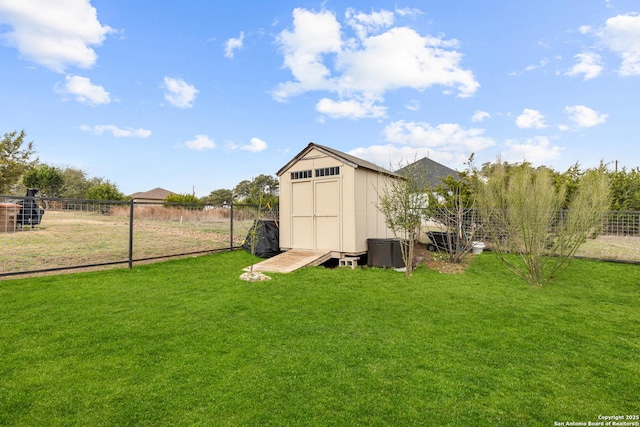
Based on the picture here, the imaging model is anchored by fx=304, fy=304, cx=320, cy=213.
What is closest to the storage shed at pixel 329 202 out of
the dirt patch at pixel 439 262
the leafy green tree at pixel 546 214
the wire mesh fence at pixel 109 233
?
the wire mesh fence at pixel 109 233

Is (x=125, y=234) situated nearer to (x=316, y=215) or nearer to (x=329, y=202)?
(x=316, y=215)

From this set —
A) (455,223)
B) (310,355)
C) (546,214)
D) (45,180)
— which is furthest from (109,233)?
(45,180)

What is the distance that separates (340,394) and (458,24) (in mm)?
9783

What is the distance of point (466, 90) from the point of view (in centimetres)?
977

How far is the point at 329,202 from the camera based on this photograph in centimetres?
771

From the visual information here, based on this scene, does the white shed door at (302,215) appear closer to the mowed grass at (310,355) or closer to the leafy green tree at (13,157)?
the mowed grass at (310,355)

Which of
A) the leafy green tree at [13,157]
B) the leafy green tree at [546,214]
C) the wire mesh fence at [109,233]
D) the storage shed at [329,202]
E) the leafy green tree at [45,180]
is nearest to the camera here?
the leafy green tree at [546,214]

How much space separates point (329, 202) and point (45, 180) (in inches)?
1278

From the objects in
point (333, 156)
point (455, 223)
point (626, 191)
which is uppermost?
point (333, 156)

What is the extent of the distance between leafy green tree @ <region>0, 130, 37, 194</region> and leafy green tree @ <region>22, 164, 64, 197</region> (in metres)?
8.60

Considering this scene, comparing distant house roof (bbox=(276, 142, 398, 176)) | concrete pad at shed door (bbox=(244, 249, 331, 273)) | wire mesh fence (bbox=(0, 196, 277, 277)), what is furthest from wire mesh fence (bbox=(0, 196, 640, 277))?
distant house roof (bbox=(276, 142, 398, 176))

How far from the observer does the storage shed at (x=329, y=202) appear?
24.4 feet

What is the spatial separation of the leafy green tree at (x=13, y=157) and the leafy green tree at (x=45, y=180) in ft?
28.2

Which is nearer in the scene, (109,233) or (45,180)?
(109,233)
